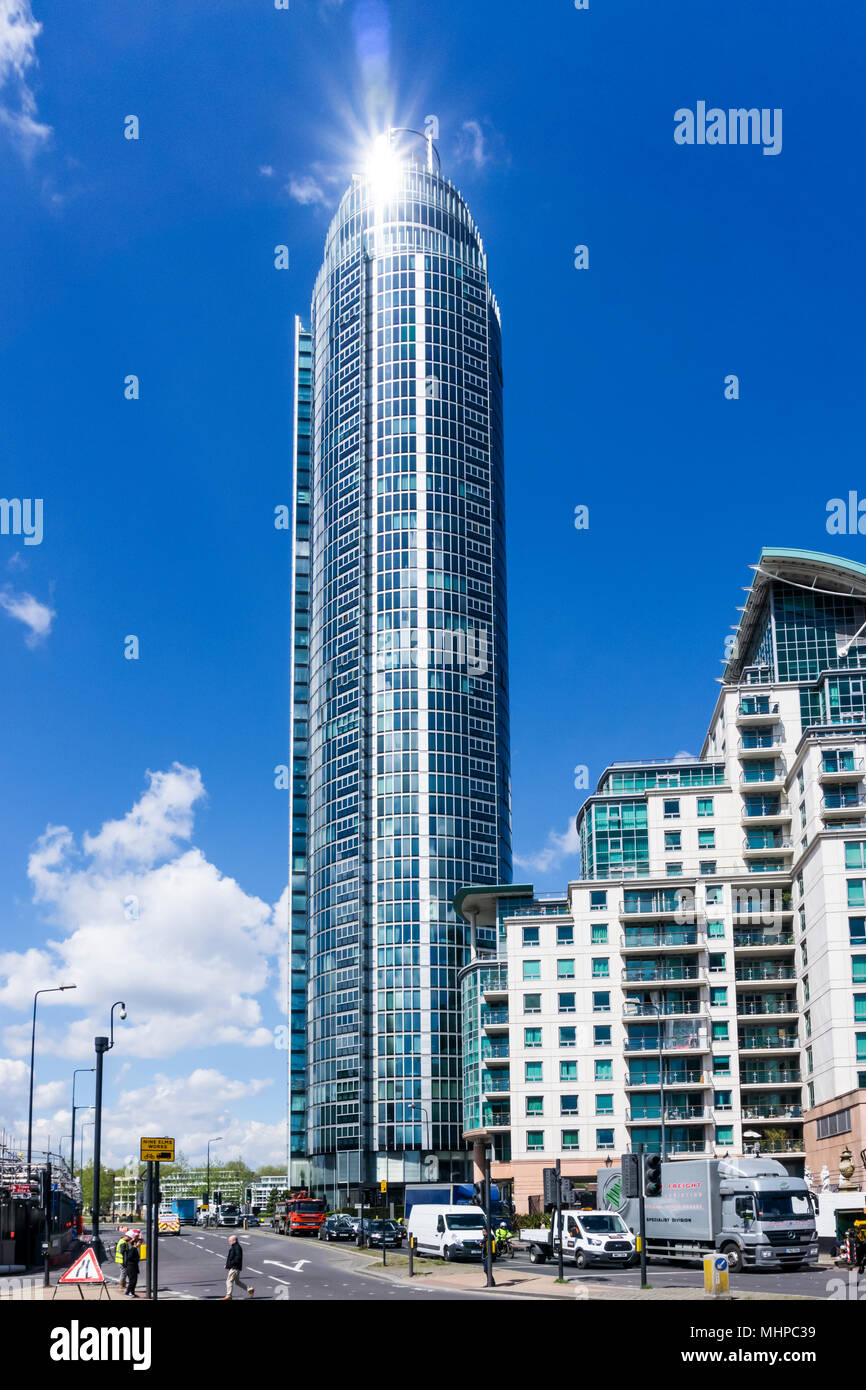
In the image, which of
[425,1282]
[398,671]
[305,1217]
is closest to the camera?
[425,1282]

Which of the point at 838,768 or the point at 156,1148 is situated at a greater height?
the point at 838,768

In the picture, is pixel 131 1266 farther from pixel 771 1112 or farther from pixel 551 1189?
pixel 771 1112

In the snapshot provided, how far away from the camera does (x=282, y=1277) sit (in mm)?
47938

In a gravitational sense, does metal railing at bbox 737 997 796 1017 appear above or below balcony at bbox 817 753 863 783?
below

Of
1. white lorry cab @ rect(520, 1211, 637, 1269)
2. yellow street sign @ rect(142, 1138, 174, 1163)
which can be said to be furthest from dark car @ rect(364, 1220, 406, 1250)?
yellow street sign @ rect(142, 1138, 174, 1163)

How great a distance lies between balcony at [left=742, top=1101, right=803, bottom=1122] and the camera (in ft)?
301

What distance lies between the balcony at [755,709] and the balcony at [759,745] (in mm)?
1089

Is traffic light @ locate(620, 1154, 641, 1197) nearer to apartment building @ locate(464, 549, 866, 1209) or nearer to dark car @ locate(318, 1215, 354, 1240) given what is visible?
apartment building @ locate(464, 549, 866, 1209)

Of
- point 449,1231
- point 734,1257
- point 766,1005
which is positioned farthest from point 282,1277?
point 766,1005

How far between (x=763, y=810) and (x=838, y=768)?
13.0 m

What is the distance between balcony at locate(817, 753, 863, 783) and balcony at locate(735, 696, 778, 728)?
12.9 meters

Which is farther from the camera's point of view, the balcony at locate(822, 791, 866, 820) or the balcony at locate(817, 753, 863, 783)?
the balcony at locate(817, 753, 863, 783)

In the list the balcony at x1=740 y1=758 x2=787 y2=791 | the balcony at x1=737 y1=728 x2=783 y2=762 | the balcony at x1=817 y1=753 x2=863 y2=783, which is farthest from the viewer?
the balcony at x1=737 y1=728 x2=783 y2=762
